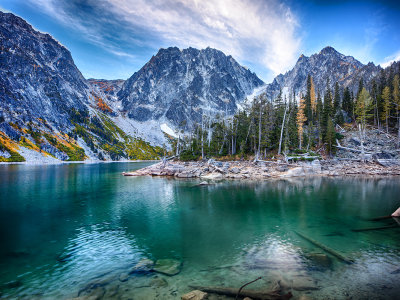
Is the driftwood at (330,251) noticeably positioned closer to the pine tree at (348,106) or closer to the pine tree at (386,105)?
the pine tree at (386,105)

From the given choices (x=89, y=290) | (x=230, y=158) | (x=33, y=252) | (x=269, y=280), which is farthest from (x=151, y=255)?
(x=230, y=158)

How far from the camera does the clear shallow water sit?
8.38 meters

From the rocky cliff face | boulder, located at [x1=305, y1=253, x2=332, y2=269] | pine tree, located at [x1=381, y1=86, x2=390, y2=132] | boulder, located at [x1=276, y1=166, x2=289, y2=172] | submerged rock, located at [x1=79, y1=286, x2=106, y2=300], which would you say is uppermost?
the rocky cliff face

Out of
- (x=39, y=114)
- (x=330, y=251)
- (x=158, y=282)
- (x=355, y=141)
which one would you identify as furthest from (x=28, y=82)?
(x=355, y=141)

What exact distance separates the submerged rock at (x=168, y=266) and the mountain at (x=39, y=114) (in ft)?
458

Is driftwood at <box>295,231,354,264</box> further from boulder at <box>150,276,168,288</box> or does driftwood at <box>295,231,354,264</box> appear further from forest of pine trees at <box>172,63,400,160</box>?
forest of pine trees at <box>172,63,400,160</box>

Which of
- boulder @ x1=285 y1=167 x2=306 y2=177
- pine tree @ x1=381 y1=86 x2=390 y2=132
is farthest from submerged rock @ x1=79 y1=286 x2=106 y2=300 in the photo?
pine tree @ x1=381 y1=86 x2=390 y2=132

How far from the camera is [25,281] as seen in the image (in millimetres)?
8891

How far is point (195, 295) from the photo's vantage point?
7.44m

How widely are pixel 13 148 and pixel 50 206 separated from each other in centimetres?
13181

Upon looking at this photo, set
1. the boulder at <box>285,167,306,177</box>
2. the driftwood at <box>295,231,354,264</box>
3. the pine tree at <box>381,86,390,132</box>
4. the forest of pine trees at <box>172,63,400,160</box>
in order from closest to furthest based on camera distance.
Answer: the driftwood at <box>295,231,354,264</box>, the boulder at <box>285,167,306,177</box>, the forest of pine trees at <box>172,63,400,160</box>, the pine tree at <box>381,86,390,132</box>

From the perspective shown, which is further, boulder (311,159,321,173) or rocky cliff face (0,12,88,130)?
rocky cliff face (0,12,88,130)

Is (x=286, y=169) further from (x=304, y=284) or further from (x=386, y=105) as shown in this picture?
(x=386, y=105)

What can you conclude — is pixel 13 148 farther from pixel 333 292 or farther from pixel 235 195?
pixel 333 292
